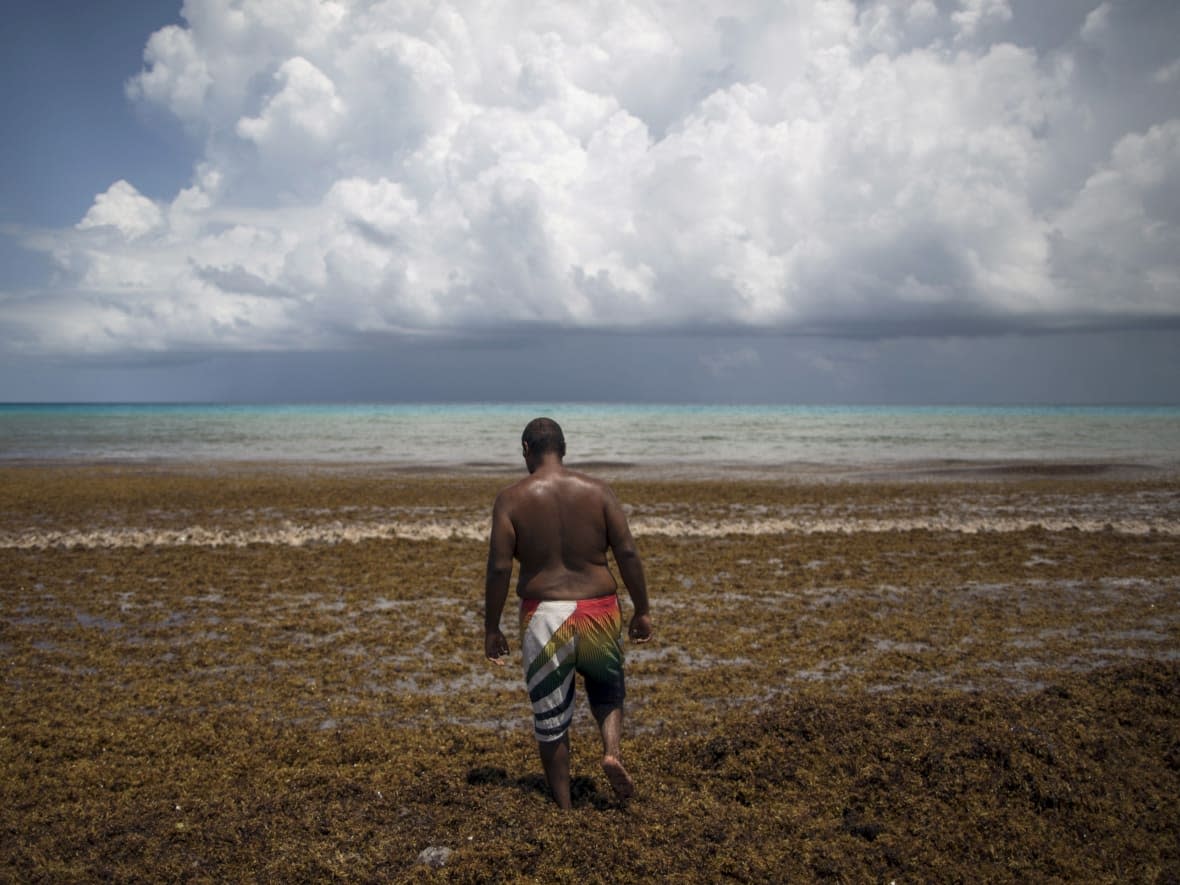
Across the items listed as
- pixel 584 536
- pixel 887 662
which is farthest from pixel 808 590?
pixel 584 536

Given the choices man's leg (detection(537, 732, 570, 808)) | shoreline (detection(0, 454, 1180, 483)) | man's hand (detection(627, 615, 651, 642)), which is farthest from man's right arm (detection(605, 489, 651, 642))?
shoreline (detection(0, 454, 1180, 483))

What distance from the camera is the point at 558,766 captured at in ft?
16.1

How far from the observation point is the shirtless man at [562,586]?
472 centimetres

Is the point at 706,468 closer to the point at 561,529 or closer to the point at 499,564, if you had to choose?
the point at 561,529

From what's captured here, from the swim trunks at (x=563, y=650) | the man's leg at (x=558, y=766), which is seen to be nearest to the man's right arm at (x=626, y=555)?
the swim trunks at (x=563, y=650)

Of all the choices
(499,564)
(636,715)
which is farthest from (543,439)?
(636,715)

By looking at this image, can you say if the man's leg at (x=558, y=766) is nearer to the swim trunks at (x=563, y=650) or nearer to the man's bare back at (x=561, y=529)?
the swim trunks at (x=563, y=650)

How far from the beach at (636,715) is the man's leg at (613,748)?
250 mm

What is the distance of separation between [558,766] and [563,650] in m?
0.78

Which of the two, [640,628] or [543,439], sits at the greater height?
[543,439]

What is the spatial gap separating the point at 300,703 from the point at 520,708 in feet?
6.77

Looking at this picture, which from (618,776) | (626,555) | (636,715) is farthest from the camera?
(636,715)

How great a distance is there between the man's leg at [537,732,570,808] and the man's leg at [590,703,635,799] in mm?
257

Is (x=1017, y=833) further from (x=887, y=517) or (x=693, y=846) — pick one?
(x=887, y=517)
